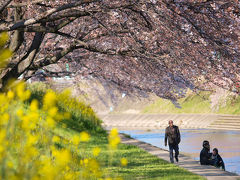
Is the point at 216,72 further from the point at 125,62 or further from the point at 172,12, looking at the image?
the point at 125,62

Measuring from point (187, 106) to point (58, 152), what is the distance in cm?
5126

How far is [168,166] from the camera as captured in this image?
13.7 meters

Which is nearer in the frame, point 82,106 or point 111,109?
point 82,106

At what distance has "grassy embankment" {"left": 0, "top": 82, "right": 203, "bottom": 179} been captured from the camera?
449cm

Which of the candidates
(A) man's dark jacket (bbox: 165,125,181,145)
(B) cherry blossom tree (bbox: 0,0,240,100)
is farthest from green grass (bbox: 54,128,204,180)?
(B) cherry blossom tree (bbox: 0,0,240,100)

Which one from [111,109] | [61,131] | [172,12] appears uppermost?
[111,109]

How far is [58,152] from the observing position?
5.05 meters

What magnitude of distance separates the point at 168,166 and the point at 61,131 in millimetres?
7422

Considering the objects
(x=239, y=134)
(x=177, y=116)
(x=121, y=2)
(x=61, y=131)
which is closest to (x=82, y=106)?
(x=61, y=131)

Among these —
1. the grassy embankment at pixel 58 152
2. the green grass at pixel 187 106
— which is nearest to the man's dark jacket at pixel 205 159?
the grassy embankment at pixel 58 152

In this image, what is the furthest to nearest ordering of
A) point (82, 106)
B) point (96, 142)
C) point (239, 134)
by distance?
point (239, 134) < point (82, 106) < point (96, 142)

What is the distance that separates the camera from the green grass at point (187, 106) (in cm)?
5243

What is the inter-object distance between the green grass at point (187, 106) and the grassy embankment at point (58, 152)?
27.7 meters

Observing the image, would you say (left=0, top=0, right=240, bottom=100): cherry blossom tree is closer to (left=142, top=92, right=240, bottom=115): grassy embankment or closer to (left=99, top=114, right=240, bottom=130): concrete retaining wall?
(left=99, top=114, right=240, bottom=130): concrete retaining wall
